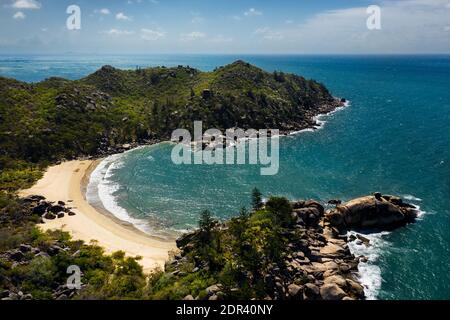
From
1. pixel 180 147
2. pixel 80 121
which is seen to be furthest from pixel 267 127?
pixel 80 121

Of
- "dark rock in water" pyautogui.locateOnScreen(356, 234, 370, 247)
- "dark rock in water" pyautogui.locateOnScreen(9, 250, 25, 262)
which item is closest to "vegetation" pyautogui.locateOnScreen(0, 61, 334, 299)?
"dark rock in water" pyautogui.locateOnScreen(9, 250, 25, 262)

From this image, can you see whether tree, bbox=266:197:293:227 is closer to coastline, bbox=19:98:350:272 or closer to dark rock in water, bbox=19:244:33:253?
coastline, bbox=19:98:350:272

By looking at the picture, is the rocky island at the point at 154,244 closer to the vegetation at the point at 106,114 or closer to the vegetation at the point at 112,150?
the vegetation at the point at 112,150

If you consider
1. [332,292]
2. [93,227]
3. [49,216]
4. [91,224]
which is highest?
[49,216]

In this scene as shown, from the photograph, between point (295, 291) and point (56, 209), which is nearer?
point (295, 291)

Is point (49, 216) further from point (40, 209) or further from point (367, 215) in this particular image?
point (367, 215)

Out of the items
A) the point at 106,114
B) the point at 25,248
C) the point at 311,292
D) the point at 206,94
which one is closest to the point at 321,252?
the point at 311,292
